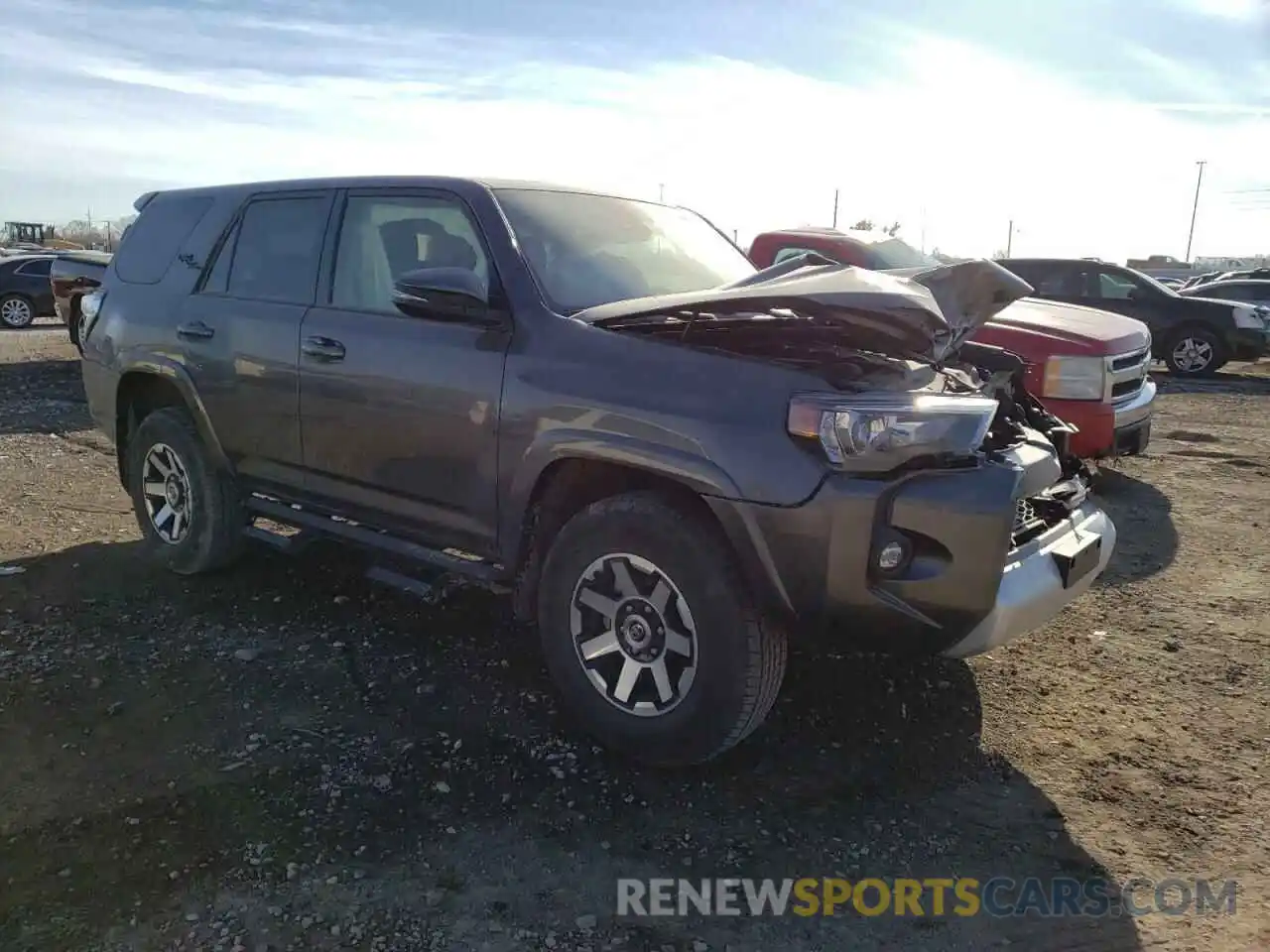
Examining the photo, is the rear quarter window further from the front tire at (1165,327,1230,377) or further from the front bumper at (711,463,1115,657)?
the front tire at (1165,327,1230,377)

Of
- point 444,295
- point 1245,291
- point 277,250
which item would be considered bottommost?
point 1245,291

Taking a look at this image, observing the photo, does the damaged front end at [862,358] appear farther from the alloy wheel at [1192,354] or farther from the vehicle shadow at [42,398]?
the alloy wheel at [1192,354]

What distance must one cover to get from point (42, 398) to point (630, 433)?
390 inches

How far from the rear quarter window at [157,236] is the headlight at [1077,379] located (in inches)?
193

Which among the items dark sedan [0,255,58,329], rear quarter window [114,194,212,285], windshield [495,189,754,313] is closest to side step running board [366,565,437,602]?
windshield [495,189,754,313]

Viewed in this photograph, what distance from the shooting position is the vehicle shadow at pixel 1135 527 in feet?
17.2

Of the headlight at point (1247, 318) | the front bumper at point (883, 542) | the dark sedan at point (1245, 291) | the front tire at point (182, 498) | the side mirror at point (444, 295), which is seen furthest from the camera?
the dark sedan at point (1245, 291)

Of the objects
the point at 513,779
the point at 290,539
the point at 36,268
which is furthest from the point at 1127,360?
the point at 36,268

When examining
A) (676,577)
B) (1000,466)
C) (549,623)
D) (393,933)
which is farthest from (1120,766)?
(393,933)

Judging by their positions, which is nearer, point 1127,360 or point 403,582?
point 403,582

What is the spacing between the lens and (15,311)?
18.3 m

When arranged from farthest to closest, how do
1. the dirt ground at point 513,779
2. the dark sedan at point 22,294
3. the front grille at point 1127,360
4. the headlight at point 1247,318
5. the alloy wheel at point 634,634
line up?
1. the dark sedan at point 22,294
2. the headlight at point 1247,318
3. the front grille at point 1127,360
4. the alloy wheel at point 634,634
5. the dirt ground at point 513,779

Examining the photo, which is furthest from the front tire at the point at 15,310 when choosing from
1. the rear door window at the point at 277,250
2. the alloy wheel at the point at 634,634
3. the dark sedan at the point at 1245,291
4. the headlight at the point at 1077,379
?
the dark sedan at the point at 1245,291

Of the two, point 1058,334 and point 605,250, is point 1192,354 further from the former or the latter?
point 605,250
